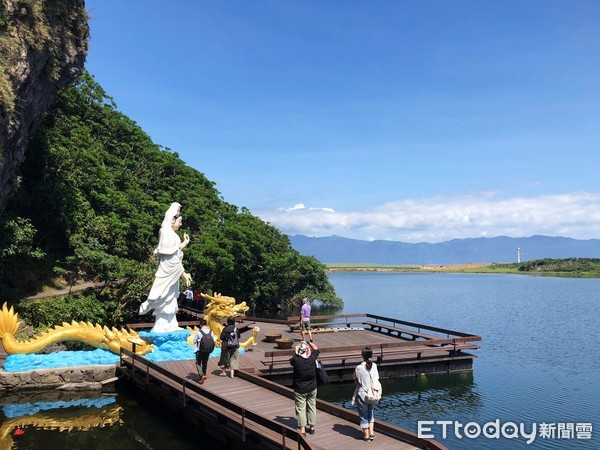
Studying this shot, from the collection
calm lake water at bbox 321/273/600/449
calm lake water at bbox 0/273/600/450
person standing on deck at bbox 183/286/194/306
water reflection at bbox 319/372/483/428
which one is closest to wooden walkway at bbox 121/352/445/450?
calm lake water at bbox 0/273/600/450

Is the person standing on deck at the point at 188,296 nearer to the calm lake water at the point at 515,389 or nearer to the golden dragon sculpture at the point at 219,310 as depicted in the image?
the golden dragon sculpture at the point at 219,310

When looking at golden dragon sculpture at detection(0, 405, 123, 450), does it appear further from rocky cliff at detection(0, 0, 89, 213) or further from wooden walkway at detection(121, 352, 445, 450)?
rocky cliff at detection(0, 0, 89, 213)

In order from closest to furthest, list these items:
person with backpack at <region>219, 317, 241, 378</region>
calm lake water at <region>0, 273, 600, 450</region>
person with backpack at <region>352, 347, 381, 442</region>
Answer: person with backpack at <region>352, 347, 381, 442</region>
calm lake water at <region>0, 273, 600, 450</region>
person with backpack at <region>219, 317, 241, 378</region>

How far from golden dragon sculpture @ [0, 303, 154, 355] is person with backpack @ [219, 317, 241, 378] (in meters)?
4.51

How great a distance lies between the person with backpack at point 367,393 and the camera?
953 centimetres

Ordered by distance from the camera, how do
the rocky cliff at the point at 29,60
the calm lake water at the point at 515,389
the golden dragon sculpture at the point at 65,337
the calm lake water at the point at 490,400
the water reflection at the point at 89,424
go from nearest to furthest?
the water reflection at the point at 89,424, the calm lake water at the point at 490,400, the calm lake water at the point at 515,389, the golden dragon sculpture at the point at 65,337, the rocky cliff at the point at 29,60

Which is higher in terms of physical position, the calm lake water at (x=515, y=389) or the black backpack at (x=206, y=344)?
the black backpack at (x=206, y=344)

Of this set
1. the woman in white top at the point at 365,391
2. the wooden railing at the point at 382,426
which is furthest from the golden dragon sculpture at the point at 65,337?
the woman in white top at the point at 365,391

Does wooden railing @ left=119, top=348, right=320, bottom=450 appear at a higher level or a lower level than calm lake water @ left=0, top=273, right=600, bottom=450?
higher

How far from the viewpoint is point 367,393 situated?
31.2 feet

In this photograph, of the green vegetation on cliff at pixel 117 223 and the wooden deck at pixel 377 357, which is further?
the green vegetation on cliff at pixel 117 223

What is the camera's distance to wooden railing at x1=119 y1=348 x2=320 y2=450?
922 cm

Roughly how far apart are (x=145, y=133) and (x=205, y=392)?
161ft

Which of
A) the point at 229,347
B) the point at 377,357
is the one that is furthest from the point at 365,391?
the point at 377,357
